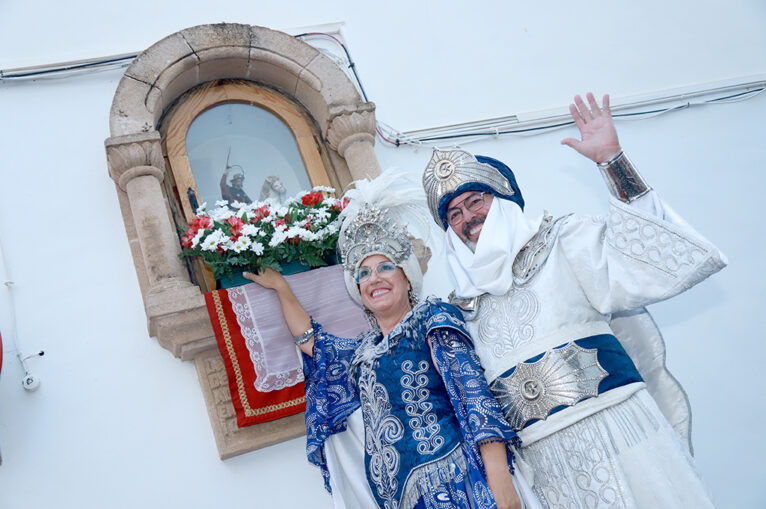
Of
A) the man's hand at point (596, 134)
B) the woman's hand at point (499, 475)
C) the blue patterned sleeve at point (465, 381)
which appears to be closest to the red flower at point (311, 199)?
the blue patterned sleeve at point (465, 381)

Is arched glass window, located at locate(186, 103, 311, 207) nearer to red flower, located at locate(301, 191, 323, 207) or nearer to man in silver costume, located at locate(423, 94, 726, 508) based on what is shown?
red flower, located at locate(301, 191, 323, 207)

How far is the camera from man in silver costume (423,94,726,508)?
228cm

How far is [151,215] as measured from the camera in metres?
3.54

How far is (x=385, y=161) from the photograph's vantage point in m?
4.39

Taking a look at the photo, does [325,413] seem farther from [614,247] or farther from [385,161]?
[385,161]

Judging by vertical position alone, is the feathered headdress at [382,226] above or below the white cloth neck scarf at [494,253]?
above

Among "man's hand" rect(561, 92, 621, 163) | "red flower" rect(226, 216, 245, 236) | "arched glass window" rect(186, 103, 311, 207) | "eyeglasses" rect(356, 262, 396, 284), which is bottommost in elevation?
"eyeglasses" rect(356, 262, 396, 284)

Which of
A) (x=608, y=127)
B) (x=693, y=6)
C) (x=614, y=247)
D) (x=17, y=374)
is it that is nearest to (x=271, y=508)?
(x=17, y=374)

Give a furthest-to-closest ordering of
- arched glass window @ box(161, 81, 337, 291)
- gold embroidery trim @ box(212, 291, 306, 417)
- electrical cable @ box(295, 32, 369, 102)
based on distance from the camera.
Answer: electrical cable @ box(295, 32, 369, 102), arched glass window @ box(161, 81, 337, 291), gold embroidery trim @ box(212, 291, 306, 417)

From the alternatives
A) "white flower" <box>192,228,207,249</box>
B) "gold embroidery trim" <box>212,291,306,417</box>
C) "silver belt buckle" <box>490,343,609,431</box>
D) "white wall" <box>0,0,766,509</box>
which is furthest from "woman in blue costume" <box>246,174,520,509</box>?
"white wall" <box>0,0,766,509</box>

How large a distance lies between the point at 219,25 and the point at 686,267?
119 inches

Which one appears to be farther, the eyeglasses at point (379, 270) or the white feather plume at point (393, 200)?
the white feather plume at point (393, 200)

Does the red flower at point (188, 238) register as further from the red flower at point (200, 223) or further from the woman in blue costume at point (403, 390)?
the woman in blue costume at point (403, 390)

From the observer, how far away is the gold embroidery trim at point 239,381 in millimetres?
3211
